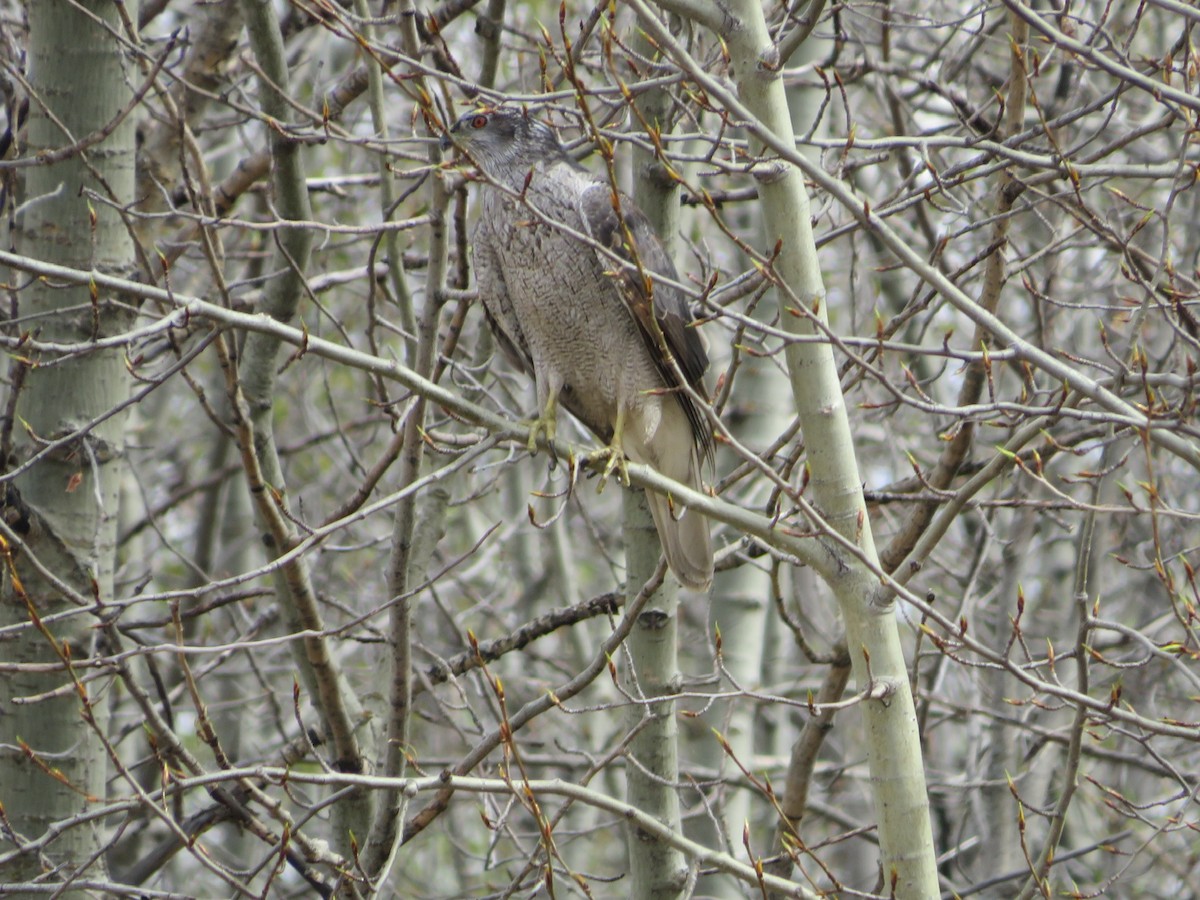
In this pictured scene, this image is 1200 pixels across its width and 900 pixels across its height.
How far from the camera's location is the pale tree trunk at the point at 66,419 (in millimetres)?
3889

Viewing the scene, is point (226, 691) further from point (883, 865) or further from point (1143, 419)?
point (1143, 419)

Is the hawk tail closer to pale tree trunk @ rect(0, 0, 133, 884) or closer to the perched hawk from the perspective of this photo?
the perched hawk

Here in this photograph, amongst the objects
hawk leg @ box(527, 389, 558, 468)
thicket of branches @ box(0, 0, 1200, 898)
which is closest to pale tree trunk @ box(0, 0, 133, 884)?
thicket of branches @ box(0, 0, 1200, 898)

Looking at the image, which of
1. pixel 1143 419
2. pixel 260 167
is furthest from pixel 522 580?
pixel 1143 419

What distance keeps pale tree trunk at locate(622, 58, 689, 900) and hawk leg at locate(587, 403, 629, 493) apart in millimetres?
236

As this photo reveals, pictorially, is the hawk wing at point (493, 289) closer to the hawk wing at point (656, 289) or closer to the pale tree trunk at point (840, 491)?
the hawk wing at point (656, 289)

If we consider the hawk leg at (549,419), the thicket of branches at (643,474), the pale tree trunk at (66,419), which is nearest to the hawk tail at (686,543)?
the thicket of branches at (643,474)

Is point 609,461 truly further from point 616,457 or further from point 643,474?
point 643,474

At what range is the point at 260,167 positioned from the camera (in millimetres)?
4609

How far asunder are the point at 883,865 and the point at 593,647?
483 centimetres

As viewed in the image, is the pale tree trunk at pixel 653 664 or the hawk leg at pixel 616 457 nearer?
the hawk leg at pixel 616 457

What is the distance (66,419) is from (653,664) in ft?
6.53

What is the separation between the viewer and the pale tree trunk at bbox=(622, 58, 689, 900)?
12.8ft

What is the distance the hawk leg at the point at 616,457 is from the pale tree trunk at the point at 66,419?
5.01 feet
